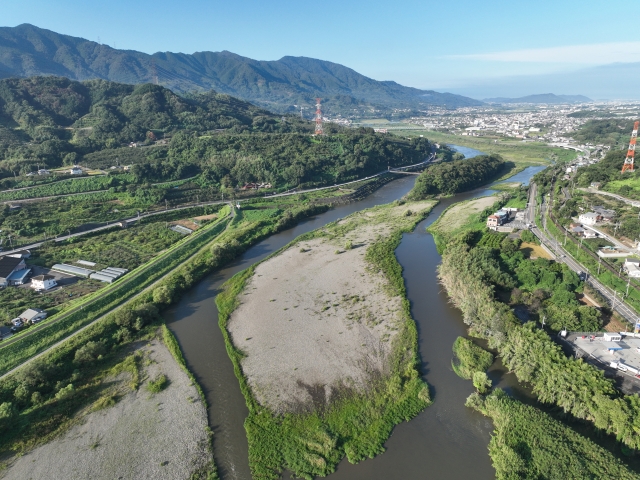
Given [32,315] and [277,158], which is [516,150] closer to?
[277,158]

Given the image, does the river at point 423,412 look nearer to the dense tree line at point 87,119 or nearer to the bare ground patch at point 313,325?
→ the bare ground patch at point 313,325

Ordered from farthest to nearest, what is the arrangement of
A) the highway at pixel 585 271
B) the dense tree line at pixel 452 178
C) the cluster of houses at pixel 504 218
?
the dense tree line at pixel 452 178 < the cluster of houses at pixel 504 218 < the highway at pixel 585 271

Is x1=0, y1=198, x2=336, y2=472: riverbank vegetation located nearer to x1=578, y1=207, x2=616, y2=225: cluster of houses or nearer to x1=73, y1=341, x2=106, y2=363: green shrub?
x1=73, y1=341, x2=106, y2=363: green shrub

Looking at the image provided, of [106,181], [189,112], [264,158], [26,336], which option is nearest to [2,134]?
[106,181]

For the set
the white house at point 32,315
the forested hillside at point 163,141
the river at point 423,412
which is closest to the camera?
the river at point 423,412

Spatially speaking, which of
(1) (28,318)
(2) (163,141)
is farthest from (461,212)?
(2) (163,141)

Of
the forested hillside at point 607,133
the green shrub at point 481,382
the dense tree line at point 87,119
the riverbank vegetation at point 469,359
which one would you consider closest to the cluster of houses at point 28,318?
the riverbank vegetation at point 469,359

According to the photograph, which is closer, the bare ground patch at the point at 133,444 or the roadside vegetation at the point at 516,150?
the bare ground patch at the point at 133,444
